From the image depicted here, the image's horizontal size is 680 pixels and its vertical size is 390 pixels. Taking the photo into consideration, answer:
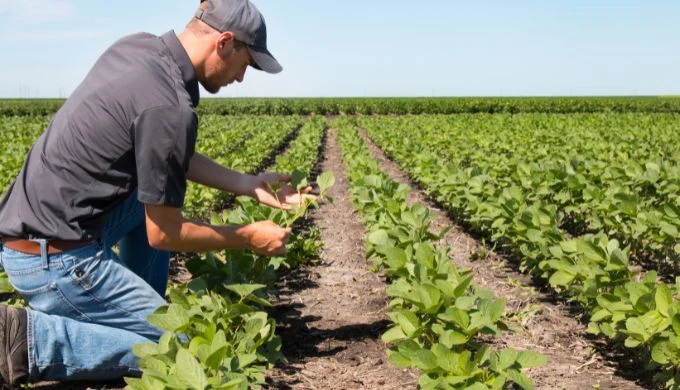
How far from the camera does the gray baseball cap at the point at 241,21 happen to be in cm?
262

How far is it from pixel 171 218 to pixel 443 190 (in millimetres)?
4526

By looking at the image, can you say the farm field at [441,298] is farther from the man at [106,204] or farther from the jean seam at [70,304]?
the jean seam at [70,304]

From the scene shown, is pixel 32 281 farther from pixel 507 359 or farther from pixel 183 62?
pixel 507 359

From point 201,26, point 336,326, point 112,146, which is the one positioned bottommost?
point 336,326

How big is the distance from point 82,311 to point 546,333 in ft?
8.08

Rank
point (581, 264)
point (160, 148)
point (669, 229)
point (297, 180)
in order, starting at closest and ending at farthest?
1. point (160, 148)
2. point (297, 180)
3. point (581, 264)
4. point (669, 229)

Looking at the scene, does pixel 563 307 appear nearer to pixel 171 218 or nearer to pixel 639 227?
pixel 639 227

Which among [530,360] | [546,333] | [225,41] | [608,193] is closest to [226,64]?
[225,41]

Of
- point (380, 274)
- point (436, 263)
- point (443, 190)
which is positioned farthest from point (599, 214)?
point (436, 263)

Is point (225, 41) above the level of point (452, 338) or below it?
above

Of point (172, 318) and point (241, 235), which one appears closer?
point (172, 318)

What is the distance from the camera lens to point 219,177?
337cm

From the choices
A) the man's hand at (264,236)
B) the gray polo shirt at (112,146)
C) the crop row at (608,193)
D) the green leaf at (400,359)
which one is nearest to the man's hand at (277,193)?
the man's hand at (264,236)

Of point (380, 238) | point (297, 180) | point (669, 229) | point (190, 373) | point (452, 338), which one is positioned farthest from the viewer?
point (669, 229)
